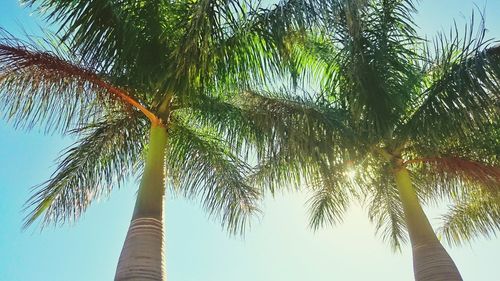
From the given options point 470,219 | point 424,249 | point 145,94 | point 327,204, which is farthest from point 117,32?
point 470,219

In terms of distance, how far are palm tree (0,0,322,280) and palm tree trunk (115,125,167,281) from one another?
16 mm

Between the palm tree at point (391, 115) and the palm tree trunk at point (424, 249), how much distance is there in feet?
0.05

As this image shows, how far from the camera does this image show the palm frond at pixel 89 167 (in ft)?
30.4

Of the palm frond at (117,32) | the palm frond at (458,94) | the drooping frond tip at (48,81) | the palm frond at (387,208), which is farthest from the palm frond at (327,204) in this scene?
the palm frond at (117,32)

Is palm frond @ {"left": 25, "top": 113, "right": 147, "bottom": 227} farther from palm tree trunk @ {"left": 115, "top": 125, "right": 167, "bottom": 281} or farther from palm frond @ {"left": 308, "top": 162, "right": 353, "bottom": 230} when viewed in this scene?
palm frond @ {"left": 308, "top": 162, "right": 353, "bottom": 230}

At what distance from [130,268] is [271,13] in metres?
4.08

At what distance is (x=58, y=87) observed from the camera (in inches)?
328

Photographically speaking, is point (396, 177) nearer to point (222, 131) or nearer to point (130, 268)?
point (222, 131)

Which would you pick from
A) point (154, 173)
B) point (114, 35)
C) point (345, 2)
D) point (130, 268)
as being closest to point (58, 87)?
point (114, 35)

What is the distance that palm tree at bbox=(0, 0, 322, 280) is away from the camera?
292 inches

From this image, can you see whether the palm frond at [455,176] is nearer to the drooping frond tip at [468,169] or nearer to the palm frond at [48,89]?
the drooping frond tip at [468,169]

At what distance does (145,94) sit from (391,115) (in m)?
4.01

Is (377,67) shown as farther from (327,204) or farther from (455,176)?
(327,204)

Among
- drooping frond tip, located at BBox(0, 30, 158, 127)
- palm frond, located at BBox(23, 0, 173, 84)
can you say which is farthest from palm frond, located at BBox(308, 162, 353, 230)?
palm frond, located at BBox(23, 0, 173, 84)
